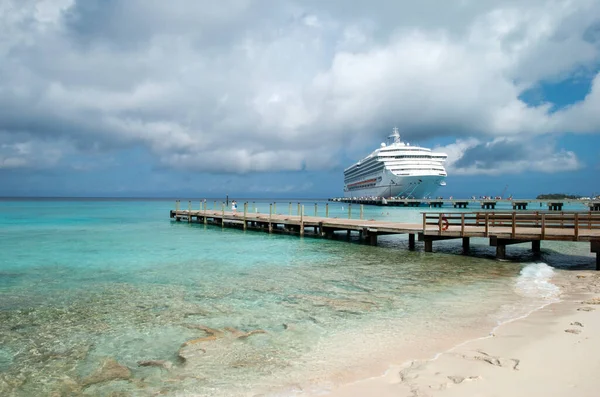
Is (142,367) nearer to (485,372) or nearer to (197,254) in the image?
(485,372)

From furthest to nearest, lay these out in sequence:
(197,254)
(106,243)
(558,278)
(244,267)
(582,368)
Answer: (106,243)
(197,254)
(244,267)
(558,278)
(582,368)

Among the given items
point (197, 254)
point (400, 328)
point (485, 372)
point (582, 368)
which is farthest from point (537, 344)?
point (197, 254)

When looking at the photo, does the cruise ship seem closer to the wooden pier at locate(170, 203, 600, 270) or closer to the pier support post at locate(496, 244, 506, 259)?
the wooden pier at locate(170, 203, 600, 270)

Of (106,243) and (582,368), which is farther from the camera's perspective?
(106,243)

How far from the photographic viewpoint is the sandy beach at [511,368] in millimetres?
4750

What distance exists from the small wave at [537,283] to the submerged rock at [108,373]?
9.21 meters

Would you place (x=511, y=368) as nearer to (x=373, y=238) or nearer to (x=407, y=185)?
(x=373, y=238)

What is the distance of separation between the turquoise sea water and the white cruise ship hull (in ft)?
216

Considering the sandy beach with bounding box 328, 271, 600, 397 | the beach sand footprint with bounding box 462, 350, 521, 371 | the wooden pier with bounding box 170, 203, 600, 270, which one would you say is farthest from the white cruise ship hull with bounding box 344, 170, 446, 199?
the beach sand footprint with bounding box 462, 350, 521, 371

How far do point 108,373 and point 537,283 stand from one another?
37.3 ft

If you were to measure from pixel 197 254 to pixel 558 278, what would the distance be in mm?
14424

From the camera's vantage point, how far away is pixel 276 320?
27.9 ft

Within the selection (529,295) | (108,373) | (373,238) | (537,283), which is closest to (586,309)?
(529,295)

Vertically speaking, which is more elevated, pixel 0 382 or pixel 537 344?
pixel 537 344
